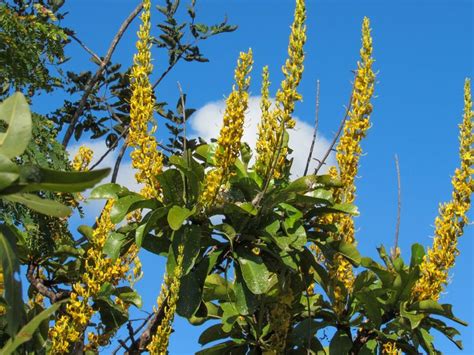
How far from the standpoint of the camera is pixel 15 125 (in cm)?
365

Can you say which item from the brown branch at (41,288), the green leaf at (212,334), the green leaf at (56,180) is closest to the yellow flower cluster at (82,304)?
the green leaf at (56,180)

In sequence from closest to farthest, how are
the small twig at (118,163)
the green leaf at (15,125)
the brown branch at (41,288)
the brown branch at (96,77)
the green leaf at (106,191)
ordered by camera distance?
the green leaf at (15,125)
the green leaf at (106,191)
the brown branch at (41,288)
the small twig at (118,163)
the brown branch at (96,77)

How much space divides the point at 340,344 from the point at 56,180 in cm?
341

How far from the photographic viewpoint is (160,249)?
5.56 meters

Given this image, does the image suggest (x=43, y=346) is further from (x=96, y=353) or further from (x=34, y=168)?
(x=34, y=168)

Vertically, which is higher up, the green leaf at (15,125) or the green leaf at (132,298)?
the green leaf at (132,298)

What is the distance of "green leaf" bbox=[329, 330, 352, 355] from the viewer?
241 inches

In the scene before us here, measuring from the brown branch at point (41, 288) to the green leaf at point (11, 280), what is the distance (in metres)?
2.28

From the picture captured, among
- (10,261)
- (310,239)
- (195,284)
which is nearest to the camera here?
(10,261)

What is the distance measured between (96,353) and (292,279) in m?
1.54

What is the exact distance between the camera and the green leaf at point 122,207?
517 centimetres

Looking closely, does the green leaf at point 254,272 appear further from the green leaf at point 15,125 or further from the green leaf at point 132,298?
the green leaf at point 15,125

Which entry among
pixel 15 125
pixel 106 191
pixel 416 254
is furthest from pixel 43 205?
pixel 416 254

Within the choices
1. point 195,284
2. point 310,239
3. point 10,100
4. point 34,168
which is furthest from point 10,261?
point 310,239
